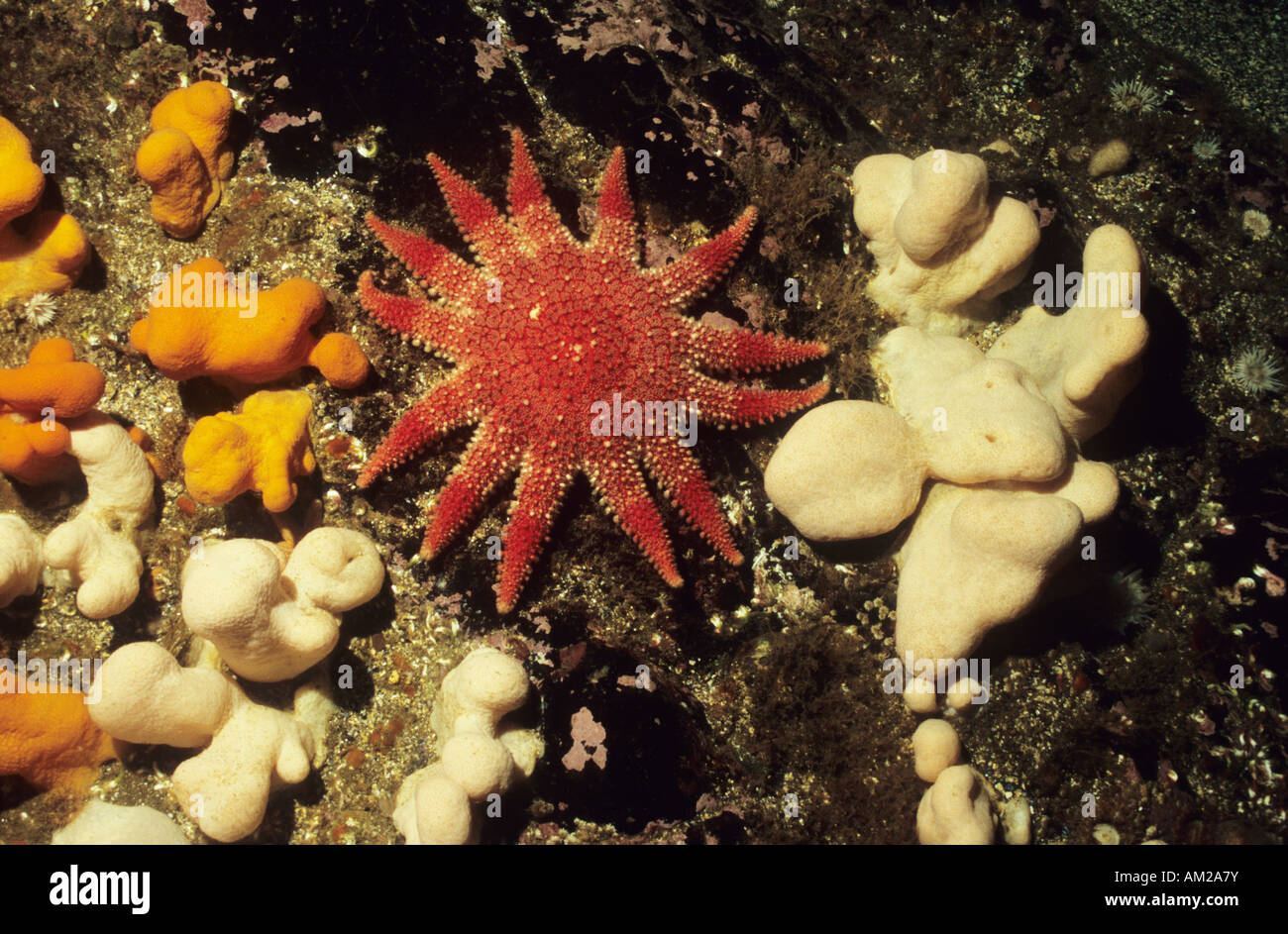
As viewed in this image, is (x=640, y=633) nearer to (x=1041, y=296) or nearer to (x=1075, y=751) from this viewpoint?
(x=1075, y=751)

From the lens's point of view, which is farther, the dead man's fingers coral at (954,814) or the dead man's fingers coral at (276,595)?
the dead man's fingers coral at (954,814)

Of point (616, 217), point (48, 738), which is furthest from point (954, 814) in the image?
point (48, 738)

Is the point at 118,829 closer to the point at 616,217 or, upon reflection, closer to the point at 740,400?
the point at 740,400

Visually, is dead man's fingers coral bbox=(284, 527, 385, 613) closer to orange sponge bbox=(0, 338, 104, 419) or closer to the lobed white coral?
orange sponge bbox=(0, 338, 104, 419)

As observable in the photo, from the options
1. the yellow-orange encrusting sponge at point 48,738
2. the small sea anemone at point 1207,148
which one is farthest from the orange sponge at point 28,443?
the small sea anemone at point 1207,148

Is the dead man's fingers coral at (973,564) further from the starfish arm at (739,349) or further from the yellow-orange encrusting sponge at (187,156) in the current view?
the yellow-orange encrusting sponge at (187,156)

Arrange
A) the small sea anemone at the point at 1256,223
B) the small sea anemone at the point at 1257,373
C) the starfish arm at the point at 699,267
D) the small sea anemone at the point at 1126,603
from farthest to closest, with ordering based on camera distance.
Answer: the small sea anemone at the point at 1256,223
the small sea anemone at the point at 1257,373
the small sea anemone at the point at 1126,603
the starfish arm at the point at 699,267

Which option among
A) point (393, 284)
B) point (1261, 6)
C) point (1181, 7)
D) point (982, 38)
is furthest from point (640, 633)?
point (1261, 6)
